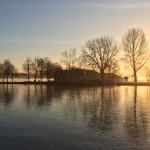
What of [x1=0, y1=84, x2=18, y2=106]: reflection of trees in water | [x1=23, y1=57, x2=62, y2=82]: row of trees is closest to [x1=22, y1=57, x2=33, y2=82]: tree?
[x1=23, y1=57, x2=62, y2=82]: row of trees

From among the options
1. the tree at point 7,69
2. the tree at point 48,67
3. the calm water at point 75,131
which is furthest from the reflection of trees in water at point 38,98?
the tree at point 7,69

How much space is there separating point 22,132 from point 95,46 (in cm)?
9385

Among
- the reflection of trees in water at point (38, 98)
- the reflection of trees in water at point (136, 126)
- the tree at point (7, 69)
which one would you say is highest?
the tree at point (7, 69)

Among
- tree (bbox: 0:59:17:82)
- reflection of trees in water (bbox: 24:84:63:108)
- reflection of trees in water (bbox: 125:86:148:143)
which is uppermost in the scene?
tree (bbox: 0:59:17:82)

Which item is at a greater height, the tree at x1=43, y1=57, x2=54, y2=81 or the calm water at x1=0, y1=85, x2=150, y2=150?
the tree at x1=43, y1=57, x2=54, y2=81

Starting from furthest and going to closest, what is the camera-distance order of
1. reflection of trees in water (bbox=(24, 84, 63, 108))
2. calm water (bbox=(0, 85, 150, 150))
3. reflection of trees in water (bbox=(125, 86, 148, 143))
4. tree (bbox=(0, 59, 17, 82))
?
tree (bbox=(0, 59, 17, 82)) < reflection of trees in water (bbox=(24, 84, 63, 108)) < reflection of trees in water (bbox=(125, 86, 148, 143)) < calm water (bbox=(0, 85, 150, 150))

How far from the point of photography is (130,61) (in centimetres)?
9881

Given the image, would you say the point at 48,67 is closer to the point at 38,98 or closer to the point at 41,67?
the point at 41,67

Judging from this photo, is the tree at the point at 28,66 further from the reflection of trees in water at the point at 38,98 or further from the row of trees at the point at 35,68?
the reflection of trees in water at the point at 38,98

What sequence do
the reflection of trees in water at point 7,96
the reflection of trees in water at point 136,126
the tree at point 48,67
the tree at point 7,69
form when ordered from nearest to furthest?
the reflection of trees in water at point 136,126, the reflection of trees in water at point 7,96, the tree at point 48,67, the tree at point 7,69

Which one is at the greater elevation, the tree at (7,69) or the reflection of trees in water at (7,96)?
the tree at (7,69)

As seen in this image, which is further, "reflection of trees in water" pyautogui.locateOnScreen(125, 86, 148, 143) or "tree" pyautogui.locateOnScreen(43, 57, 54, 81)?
"tree" pyautogui.locateOnScreen(43, 57, 54, 81)

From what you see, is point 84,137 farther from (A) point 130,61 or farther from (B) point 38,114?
(A) point 130,61

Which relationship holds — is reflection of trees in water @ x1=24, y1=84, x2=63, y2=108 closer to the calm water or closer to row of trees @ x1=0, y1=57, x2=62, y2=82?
the calm water
